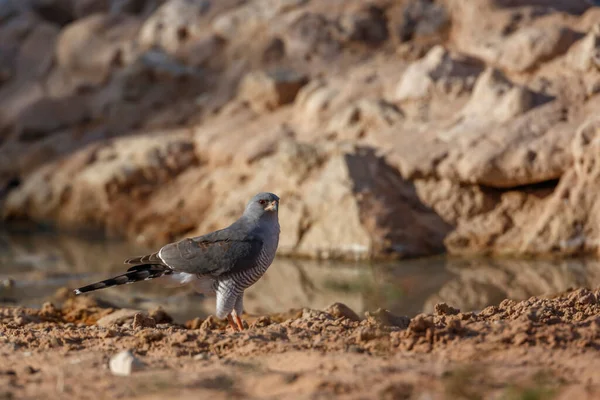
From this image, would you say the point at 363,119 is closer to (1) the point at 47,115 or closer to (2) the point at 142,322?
(2) the point at 142,322

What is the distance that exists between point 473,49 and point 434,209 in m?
2.82

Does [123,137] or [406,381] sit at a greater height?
[123,137]

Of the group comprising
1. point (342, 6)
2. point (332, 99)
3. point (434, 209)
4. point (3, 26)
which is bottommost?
point (434, 209)

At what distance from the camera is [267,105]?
13.1 m

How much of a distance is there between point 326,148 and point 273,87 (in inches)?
86.0

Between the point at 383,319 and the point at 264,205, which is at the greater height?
the point at 264,205

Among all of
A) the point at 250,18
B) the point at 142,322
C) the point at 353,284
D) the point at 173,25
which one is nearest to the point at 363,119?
the point at 353,284

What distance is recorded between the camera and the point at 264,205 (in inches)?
226

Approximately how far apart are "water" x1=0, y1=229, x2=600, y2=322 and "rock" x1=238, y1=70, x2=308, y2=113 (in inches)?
136

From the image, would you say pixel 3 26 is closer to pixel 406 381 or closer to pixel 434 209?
pixel 434 209

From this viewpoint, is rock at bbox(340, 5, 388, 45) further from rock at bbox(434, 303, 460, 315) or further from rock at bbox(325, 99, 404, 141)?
rock at bbox(434, 303, 460, 315)

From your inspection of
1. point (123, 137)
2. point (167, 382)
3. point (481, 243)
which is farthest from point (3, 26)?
point (167, 382)

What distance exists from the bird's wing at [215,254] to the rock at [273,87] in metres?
7.47

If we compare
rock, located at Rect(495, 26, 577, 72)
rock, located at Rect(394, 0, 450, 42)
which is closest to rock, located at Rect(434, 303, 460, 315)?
rock, located at Rect(495, 26, 577, 72)
